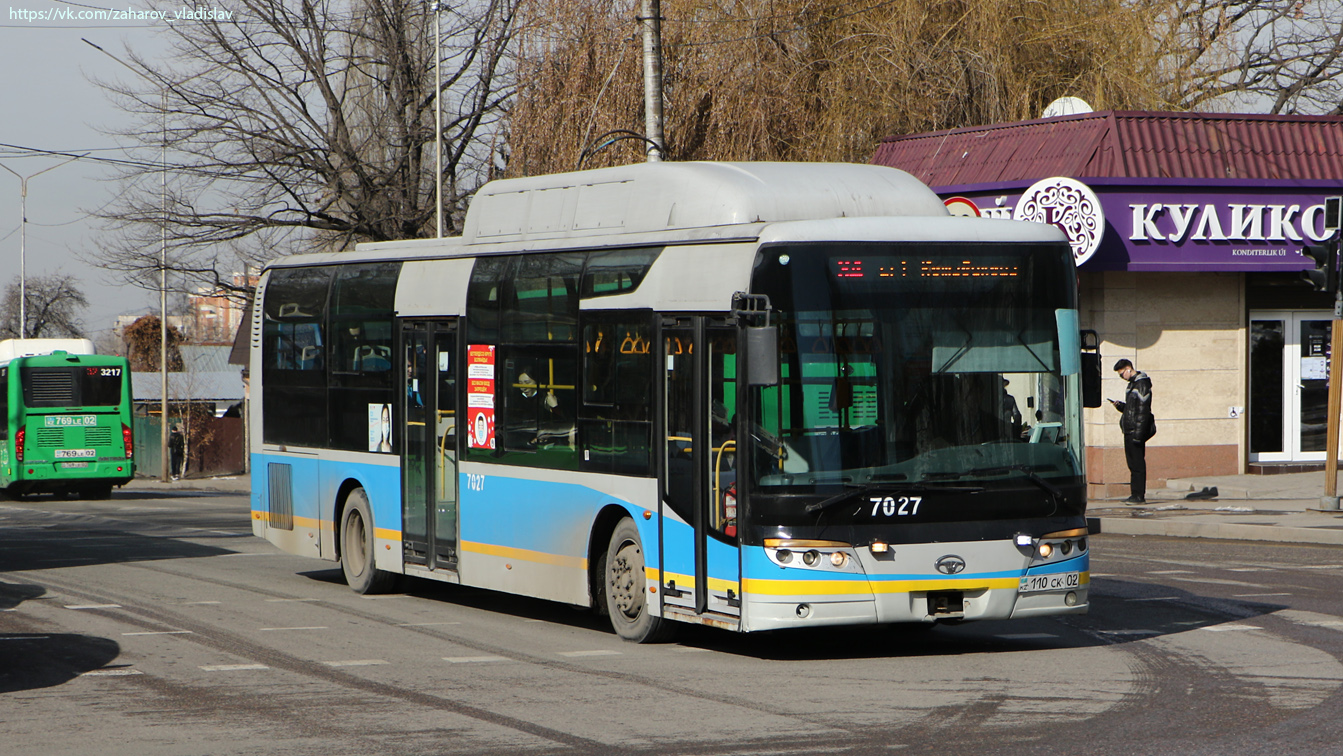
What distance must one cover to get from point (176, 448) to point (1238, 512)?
3965 cm

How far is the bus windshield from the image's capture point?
9.91 meters

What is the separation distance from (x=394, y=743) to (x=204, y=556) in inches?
457

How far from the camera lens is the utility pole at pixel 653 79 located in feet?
72.7

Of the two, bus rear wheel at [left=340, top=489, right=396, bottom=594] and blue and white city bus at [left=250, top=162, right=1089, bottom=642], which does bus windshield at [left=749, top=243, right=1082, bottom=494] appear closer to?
blue and white city bus at [left=250, top=162, right=1089, bottom=642]

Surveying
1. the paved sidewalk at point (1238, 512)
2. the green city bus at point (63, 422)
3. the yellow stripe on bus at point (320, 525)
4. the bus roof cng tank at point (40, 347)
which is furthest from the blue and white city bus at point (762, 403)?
the bus roof cng tank at point (40, 347)

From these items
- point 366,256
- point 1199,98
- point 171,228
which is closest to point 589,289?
point 366,256

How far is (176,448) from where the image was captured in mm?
52969

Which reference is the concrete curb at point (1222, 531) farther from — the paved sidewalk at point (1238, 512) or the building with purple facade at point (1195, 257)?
the building with purple facade at point (1195, 257)

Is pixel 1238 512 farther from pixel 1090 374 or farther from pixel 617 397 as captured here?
pixel 617 397

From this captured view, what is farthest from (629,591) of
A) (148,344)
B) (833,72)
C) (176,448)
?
(148,344)

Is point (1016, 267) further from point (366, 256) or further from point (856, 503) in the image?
point (366, 256)

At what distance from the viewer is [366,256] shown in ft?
49.4

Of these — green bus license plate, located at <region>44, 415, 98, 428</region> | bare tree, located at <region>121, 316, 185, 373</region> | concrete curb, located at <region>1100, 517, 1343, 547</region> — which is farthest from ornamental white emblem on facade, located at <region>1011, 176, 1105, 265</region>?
bare tree, located at <region>121, 316, 185, 373</region>

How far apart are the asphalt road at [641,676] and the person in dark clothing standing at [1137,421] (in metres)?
6.36
